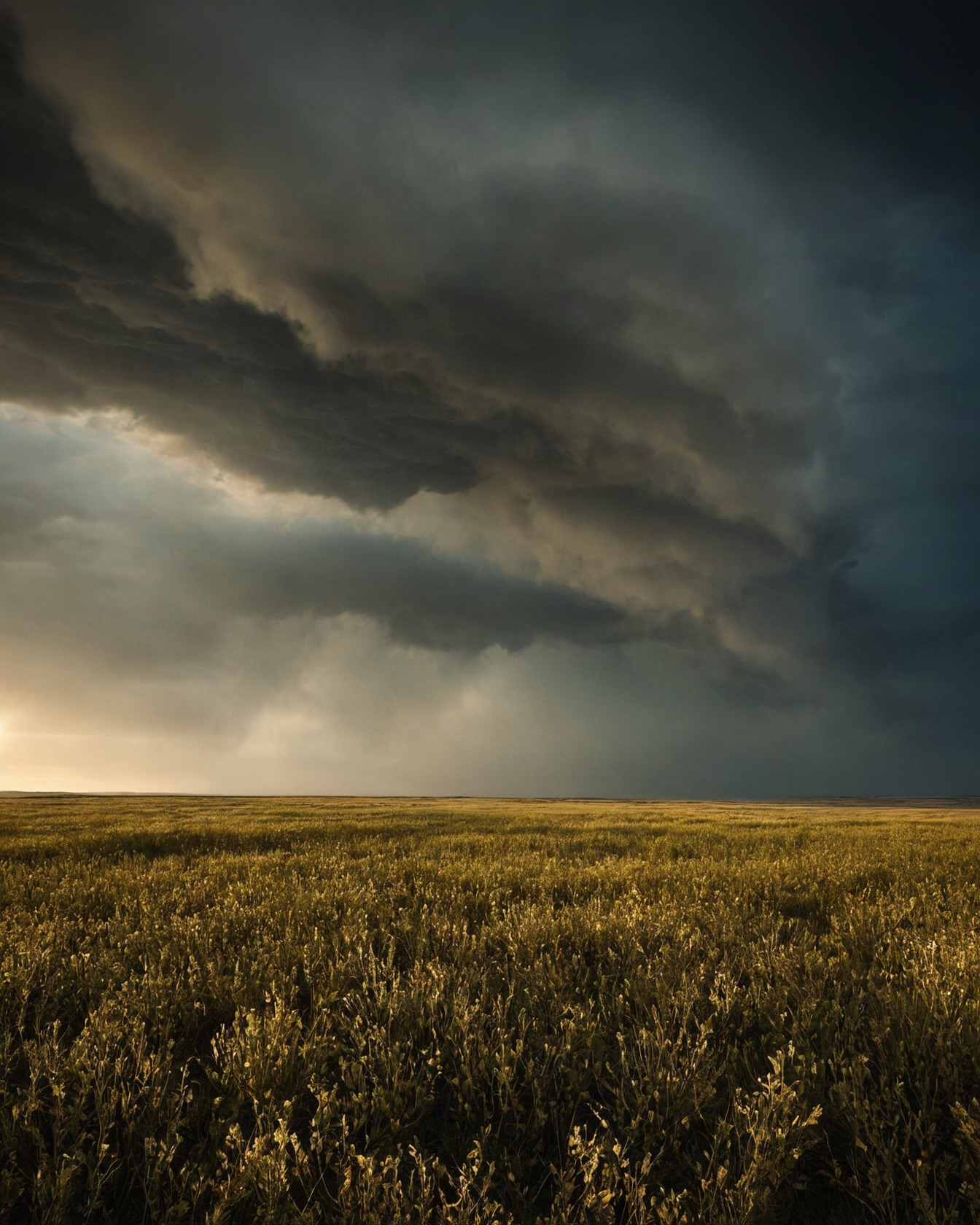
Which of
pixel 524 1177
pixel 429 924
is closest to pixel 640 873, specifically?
pixel 429 924

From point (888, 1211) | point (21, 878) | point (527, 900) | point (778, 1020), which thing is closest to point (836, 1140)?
point (888, 1211)

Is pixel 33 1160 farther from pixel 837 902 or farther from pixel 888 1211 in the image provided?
pixel 837 902

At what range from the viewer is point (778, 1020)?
348 centimetres

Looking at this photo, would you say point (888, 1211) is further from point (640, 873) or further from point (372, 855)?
point (372, 855)

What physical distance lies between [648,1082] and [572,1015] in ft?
2.86

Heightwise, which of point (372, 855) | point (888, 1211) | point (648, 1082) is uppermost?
point (648, 1082)

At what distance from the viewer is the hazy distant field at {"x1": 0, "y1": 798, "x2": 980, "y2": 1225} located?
2.25 metres

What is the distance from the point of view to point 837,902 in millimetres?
7141

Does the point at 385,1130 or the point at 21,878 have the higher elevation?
the point at 385,1130

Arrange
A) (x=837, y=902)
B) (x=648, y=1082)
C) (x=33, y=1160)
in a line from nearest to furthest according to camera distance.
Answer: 1. (x=33, y=1160)
2. (x=648, y=1082)
3. (x=837, y=902)

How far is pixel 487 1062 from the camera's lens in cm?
292

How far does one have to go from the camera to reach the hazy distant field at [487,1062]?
7.38 feet

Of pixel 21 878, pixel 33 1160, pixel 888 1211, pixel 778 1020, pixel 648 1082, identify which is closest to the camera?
pixel 888 1211

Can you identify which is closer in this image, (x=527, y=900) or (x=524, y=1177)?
(x=524, y=1177)
